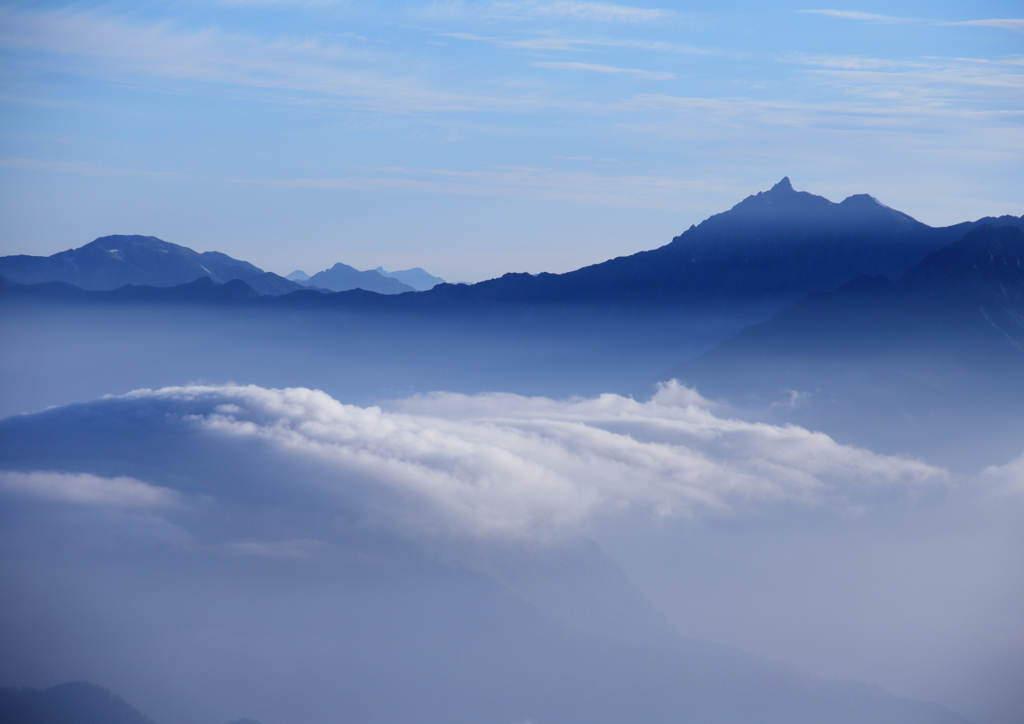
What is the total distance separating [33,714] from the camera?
198 metres
